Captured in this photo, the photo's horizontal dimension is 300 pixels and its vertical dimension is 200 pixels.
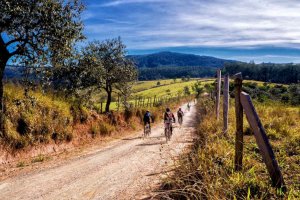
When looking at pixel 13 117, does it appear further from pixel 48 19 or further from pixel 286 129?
pixel 286 129

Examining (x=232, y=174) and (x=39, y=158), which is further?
(x=39, y=158)

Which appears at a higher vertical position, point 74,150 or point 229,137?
point 229,137

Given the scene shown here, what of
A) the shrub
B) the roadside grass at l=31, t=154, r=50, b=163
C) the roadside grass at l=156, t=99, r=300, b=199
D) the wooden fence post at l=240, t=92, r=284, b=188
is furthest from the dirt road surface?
the shrub

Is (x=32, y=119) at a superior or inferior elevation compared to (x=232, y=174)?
inferior

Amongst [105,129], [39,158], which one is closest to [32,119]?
[39,158]

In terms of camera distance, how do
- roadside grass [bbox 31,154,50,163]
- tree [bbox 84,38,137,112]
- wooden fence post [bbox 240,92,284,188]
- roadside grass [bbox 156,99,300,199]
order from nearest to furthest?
1. wooden fence post [bbox 240,92,284,188]
2. roadside grass [bbox 156,99,300,199]
3. roadside grass [bbox 31,154,50,163]
4. tree [bbox 84,38,137,112]

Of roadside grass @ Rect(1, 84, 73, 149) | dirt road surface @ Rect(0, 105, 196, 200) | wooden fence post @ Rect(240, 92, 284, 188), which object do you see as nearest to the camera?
wooden fence post @ Rect(240, 92, 284, 188)

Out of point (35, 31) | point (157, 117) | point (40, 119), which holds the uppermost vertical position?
point (35, 31)

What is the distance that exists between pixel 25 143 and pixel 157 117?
26918 mm

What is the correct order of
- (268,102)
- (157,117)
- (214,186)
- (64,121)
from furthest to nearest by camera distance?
(157,117), (64,121), (268,102), (214,186)

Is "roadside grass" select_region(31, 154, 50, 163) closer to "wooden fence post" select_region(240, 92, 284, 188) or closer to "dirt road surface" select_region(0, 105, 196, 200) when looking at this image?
"dirt road surface" select_region(0, 105, 196, 200)

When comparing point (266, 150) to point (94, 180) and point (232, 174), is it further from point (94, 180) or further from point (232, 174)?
point (94, 180)

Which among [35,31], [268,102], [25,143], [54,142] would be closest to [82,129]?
[54,142]

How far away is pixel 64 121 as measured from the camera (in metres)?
20.4
